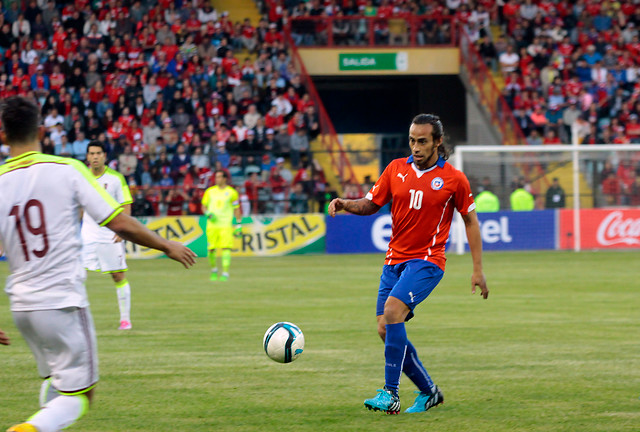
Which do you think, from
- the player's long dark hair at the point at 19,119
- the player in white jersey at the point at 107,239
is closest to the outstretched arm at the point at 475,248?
the player's long dark hair at the point at 19,119

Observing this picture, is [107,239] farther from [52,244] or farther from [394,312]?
[52,244]

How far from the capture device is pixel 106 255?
1157cm

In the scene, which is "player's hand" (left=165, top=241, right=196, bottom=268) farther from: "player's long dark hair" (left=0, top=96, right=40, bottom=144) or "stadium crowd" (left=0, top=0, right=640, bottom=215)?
"stadium crowd" (left=0, top=0, right=640, bottom=215)

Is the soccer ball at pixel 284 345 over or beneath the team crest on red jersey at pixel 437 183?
beneath

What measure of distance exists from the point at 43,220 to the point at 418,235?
2990mm

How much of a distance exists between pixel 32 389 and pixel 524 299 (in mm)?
9017

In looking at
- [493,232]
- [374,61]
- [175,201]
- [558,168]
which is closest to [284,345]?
[175,201]

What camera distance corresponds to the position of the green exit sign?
32.8m

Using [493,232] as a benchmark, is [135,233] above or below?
above

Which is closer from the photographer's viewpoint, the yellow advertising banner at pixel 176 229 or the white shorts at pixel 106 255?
the white shorts at pixel 106 255

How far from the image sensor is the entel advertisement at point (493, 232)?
26781mm

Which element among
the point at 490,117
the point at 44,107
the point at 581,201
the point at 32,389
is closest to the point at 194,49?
the point at 44,107

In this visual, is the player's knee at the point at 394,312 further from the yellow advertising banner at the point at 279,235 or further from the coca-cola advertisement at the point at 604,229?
the coca-cola advertisement at the point at 604,229

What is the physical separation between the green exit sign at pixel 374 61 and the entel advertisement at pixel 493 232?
25.3 ft
